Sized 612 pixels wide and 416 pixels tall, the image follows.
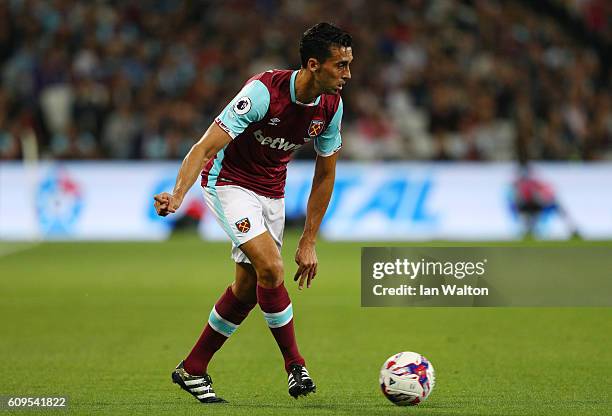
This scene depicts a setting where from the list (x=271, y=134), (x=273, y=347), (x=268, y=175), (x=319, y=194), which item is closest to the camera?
(x=271, y=134)

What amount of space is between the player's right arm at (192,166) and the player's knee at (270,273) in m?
0.64

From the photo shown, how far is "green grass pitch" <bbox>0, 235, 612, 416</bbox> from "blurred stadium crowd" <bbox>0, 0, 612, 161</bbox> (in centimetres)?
551

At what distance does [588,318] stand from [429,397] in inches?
164

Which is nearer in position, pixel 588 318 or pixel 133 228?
pixel 588 318

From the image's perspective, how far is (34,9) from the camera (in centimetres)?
2133

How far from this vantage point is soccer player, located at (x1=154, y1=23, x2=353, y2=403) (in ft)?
20.7

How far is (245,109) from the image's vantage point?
20.6 ft

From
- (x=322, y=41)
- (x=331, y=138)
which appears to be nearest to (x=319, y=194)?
(x=331, y=138)

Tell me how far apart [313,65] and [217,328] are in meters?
1.66

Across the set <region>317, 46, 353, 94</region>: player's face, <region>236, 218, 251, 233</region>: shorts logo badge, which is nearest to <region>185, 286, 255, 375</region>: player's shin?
<region>236, 218, 251, 233</region>: shorts logo badge

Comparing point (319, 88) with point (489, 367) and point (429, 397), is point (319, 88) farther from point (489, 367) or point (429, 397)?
point (489, 367)

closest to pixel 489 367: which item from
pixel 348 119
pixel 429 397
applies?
pixel 429 397

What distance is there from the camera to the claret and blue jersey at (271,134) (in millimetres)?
6422

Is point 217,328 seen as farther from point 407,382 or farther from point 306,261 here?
point 407,382
